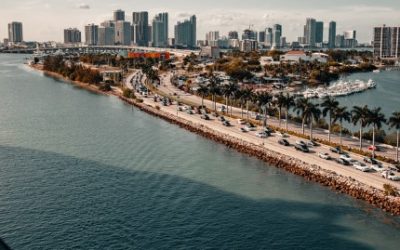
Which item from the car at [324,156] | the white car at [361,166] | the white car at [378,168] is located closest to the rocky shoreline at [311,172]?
the car at [324,156]

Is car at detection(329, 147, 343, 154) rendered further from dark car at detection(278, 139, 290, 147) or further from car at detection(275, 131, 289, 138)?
car at detection(275, 131, 289, 138)

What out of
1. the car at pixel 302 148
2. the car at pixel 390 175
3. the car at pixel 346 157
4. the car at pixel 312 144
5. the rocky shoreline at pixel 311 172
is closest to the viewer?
the rocky shoreline at pixel 311 172

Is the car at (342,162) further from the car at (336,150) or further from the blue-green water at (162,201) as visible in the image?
the blue-green water at (162,201)

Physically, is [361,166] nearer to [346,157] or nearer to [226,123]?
[346,157]

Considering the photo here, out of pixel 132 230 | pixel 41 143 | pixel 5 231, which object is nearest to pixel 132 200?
pixel 132 230

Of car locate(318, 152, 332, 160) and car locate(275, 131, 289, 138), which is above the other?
car locate(275, 131, 289, 138)

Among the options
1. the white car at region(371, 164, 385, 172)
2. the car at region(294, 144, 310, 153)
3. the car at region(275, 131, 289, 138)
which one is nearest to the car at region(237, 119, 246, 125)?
the car at region(275, 131, 289, 138)
